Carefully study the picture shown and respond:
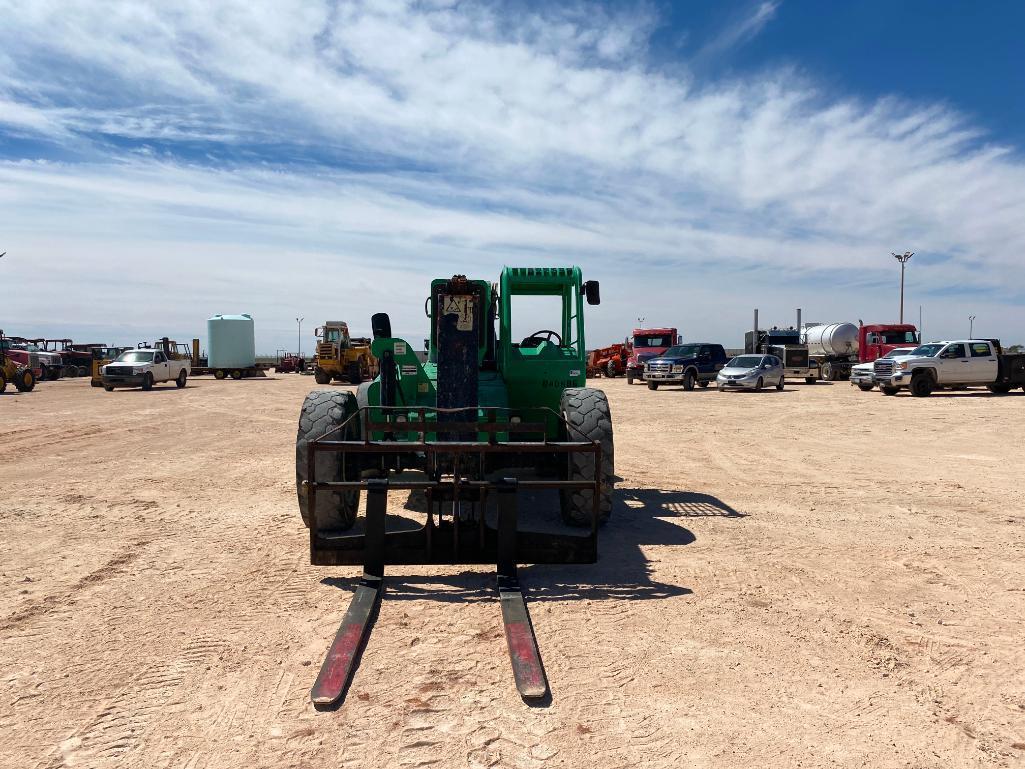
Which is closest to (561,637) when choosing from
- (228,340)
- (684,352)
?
(684,352)

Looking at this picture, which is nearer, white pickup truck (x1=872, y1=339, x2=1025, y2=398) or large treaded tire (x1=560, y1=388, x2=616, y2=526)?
large treaded tire (x1=560, y1=388, x2=616, y2=526)

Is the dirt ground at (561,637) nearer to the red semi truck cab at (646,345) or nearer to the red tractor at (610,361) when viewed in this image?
the red semi truck cab at (646,345)

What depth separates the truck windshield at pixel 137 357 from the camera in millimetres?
27708

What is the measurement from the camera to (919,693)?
10.6 feet

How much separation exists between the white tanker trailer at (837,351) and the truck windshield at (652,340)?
822 cm

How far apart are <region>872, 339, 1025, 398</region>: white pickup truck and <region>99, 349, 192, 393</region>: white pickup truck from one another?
93.3 feet

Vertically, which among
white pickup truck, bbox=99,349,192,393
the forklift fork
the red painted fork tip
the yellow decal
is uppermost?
the yellow decal

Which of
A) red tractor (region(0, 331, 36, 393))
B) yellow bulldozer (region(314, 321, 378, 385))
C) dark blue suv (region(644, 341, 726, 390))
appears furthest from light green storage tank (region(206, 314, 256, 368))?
dark blue suv (region(644, 341, 726, 390))

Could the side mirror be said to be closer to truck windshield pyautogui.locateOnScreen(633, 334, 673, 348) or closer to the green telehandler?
the green telehandler

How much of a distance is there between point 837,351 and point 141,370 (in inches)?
1301

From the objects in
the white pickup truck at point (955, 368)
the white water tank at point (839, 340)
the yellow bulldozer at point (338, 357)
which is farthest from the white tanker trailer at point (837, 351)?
the yellow bulldozer at point (338, 357)

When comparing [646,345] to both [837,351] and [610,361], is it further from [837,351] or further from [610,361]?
[837,351]

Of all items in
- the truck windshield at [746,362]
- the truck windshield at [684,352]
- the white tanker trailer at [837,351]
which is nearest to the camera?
the truck windshield at [746,362]

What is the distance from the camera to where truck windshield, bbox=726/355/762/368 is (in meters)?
26.0
